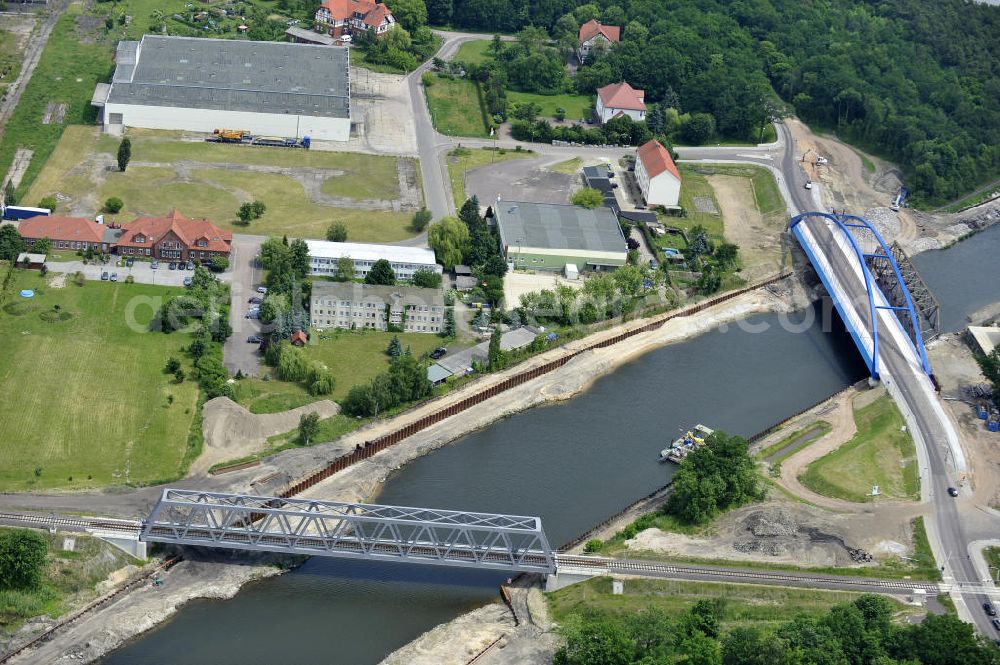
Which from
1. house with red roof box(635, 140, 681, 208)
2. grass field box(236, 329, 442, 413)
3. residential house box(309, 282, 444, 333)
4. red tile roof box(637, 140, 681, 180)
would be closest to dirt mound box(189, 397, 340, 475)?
grass field box(236, 329, 442, 413)

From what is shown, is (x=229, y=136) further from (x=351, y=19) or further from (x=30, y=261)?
(x=351, y=19)

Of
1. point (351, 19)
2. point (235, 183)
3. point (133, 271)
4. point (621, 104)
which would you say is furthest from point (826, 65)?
point (133, 271)

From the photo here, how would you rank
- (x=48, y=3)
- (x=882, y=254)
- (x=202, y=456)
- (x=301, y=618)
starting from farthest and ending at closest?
1. (x=48, y=3)
2. (x=882, y=254)
3. (x=202, y=456)
4. (x=301, y=618)

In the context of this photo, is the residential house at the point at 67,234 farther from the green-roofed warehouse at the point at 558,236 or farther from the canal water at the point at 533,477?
the canal water at the point at 533,477

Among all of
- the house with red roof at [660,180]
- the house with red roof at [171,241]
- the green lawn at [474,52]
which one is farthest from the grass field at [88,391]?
the green lawn at [474,52]

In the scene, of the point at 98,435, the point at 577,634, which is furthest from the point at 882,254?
the point at 98,435

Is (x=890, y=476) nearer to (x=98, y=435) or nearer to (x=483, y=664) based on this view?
(x=483, y=664)
